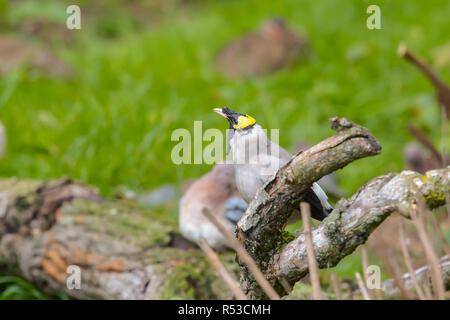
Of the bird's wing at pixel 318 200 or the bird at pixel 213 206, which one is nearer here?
the bird's wing at pixel 318 200

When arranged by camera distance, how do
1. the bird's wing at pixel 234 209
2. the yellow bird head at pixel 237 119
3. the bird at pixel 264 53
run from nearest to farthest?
the yellow bird head at pixel 237 119
the bird's wing at pixel 234 209
the bird at pixel 264 53

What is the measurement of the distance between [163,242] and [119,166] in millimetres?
1325

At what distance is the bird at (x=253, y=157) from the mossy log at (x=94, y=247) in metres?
0.80

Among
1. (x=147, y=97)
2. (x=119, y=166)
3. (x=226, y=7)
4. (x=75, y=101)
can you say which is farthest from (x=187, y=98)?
(x=226, y=7)

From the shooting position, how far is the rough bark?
1207mm

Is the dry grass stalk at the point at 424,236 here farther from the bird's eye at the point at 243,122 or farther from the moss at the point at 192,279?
the moss at the point at 192,279

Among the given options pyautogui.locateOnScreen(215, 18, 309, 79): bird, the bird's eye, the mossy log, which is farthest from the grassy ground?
the bird's eye

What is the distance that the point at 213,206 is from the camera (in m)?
2.59

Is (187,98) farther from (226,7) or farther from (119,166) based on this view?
(226,7)

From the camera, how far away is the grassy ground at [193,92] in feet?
12.7

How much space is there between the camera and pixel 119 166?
3736 mm

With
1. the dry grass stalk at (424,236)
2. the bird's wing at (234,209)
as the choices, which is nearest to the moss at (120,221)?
the bird's wing at (234,209)

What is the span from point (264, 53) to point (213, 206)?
10.9ft

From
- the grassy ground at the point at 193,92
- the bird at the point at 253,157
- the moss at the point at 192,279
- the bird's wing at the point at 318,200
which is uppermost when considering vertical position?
the grassy ground at the point at 193,92
